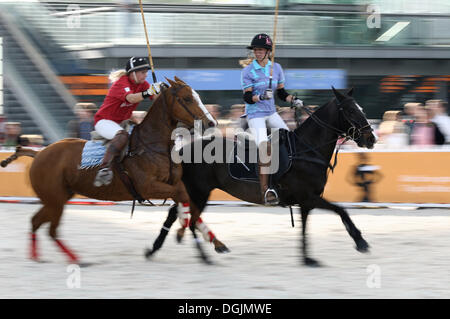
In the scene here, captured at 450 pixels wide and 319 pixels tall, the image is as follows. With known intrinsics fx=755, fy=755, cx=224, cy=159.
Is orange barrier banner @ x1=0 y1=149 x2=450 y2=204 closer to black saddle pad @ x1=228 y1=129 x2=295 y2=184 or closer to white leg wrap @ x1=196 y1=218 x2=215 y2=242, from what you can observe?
black saddle pad @ x1=228 y1=129 x2=295 y2=184

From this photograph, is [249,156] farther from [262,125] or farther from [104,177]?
[104,177]

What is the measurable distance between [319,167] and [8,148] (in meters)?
8.66

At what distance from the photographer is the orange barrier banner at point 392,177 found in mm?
14430

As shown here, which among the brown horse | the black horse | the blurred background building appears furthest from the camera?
the blurred background building

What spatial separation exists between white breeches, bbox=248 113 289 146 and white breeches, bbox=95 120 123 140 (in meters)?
1.71

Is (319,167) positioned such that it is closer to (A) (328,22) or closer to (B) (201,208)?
(B) (201,208)

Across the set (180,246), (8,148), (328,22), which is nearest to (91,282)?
(180,246)

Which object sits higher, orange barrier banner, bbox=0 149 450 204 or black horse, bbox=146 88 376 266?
black horse, bbox=146 88 376 266

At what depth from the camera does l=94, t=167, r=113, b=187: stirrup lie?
29.9 feet

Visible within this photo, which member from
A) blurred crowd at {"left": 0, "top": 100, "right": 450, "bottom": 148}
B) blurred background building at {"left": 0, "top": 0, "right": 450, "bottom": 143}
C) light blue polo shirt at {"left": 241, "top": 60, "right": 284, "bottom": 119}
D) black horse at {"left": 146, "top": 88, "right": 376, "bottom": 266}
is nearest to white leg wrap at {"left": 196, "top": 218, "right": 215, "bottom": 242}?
black horse at {"left": 146, "top": 88, "right": 376, "bottom": 266}

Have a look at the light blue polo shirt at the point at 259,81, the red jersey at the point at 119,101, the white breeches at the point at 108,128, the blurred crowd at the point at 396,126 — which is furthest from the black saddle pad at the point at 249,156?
the blurred crowd at the point at 396,126

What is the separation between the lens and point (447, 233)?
11.7 metres

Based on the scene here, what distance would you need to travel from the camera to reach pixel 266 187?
962 centimetres

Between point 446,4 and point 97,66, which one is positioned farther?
point 446,4
